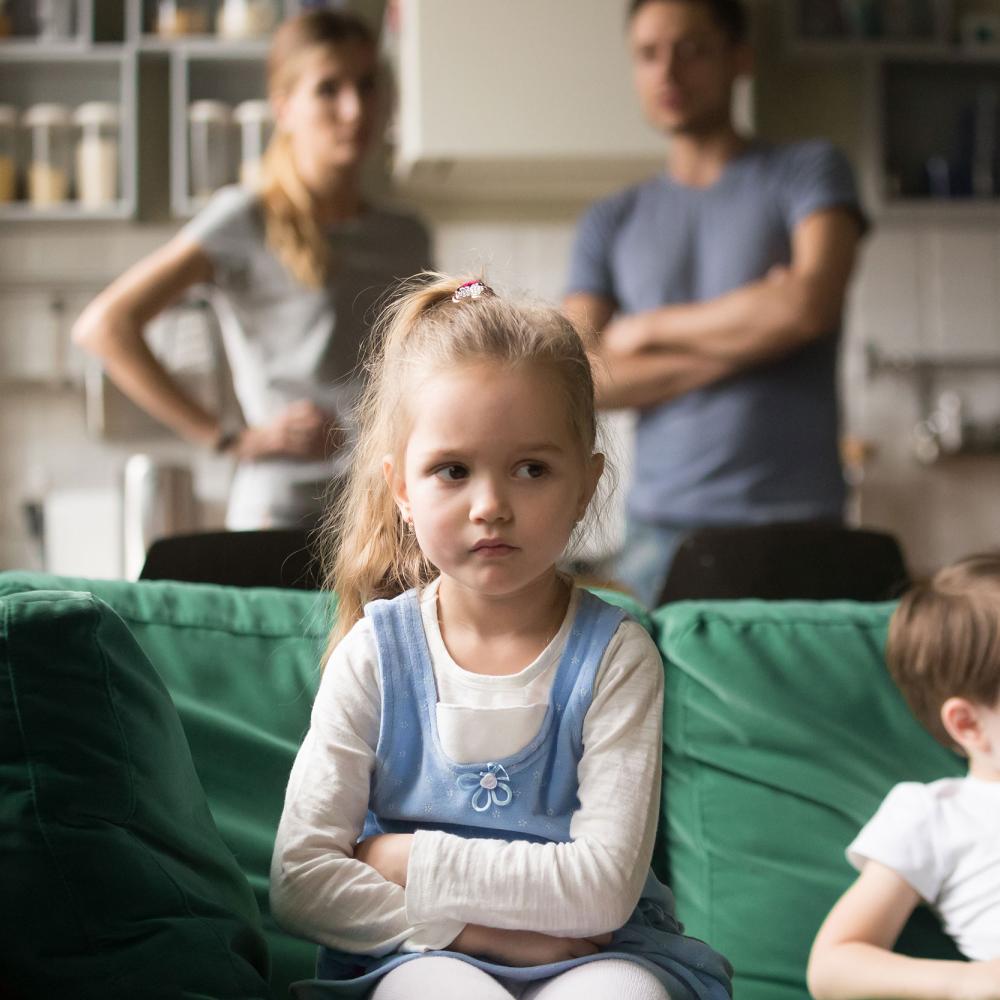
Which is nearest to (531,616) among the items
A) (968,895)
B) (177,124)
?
(968,895)

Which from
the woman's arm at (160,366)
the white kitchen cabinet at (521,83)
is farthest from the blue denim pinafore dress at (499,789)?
the white kitchen cabinet at (521,83)

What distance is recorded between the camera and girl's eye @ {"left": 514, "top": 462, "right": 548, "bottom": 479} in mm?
1124

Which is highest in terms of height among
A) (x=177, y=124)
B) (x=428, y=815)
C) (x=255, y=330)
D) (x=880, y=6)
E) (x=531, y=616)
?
(x=880, y=6)

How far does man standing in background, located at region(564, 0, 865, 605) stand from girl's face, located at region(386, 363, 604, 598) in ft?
4.17

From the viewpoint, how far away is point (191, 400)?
98.3 inches

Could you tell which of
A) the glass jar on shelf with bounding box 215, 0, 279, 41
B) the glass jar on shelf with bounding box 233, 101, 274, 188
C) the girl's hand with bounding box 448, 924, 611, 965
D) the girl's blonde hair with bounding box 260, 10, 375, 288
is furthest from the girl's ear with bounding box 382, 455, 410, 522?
the glass jar on shelf with bounding box 215, 0, 279, 41

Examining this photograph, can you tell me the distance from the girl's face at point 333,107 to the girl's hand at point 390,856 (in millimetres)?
1538

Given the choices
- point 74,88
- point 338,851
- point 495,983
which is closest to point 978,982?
point 495,983

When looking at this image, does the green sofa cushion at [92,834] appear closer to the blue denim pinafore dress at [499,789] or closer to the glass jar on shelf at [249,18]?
the blue denim pinafore dress at [499,789]

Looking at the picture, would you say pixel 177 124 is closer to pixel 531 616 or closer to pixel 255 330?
pixel 255 330

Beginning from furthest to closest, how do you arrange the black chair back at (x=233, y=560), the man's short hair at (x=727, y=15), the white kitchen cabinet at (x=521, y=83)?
the white kitchen cabinet at (x=521, y=83) → the man's short hair at (x=727, y=15) → the black chair back at (x=233, y=560)

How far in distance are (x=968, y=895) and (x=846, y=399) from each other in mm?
3361

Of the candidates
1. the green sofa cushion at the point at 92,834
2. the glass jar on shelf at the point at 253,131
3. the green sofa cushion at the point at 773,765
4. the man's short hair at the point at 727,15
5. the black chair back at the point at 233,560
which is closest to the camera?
the green sofa cushion at the point at 92,834

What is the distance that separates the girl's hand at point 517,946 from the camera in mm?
1083
